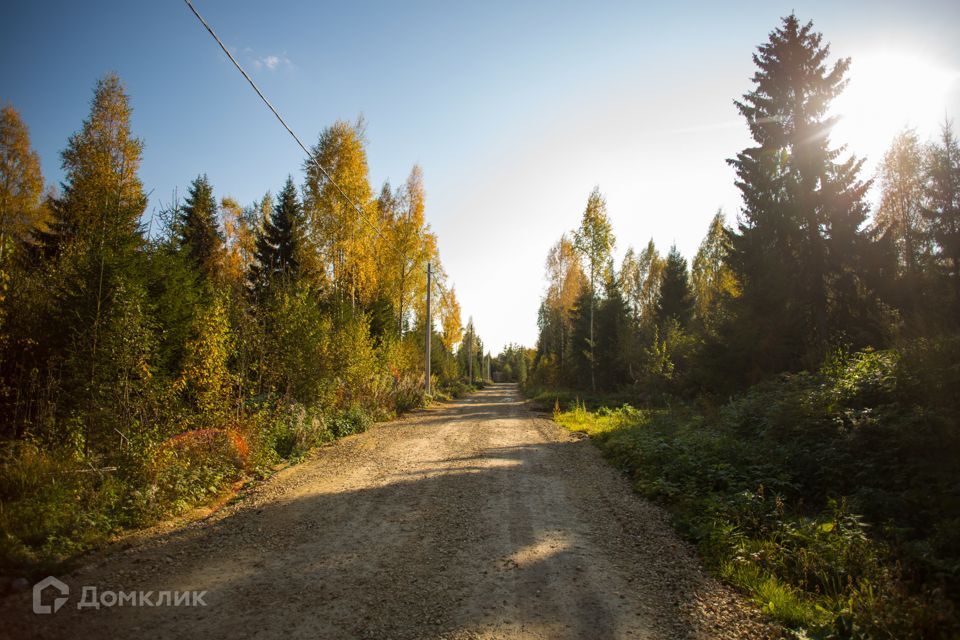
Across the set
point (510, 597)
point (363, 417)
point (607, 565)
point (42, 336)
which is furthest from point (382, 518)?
point (363, 417)

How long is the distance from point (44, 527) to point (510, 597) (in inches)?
184

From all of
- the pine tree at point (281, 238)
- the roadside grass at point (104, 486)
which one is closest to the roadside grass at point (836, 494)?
the roadside grass at point (104, 486)

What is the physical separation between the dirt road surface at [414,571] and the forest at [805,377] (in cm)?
71

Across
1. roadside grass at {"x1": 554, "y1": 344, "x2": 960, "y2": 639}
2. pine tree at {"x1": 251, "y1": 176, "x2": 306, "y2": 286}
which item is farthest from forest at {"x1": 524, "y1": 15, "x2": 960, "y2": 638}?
pine tree at {"x1": 251, "y1": 176, "x2": 306, "y2": 286}

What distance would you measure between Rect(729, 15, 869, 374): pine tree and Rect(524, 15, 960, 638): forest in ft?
0.21

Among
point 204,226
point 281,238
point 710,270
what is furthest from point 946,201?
point 204,226

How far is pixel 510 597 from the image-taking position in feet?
11.1

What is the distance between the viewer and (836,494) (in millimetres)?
5094

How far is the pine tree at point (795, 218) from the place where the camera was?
567 inches

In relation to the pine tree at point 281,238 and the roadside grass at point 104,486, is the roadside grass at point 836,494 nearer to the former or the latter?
the roadside grass at point 104,486

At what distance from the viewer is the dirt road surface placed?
2.98 meters

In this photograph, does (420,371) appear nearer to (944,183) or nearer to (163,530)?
(163,530)

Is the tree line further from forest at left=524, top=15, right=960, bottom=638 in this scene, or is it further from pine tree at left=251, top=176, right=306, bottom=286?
pine tree at left=251, top=176, right=306, bottom=286

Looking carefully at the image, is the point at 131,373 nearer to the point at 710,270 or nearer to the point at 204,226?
the point at 204,226
